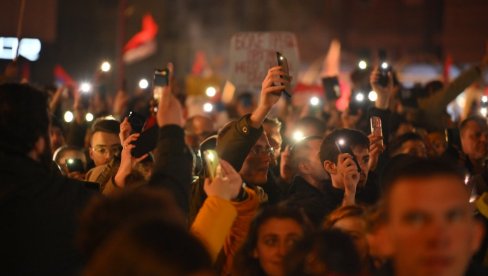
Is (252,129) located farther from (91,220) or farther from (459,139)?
(459,139)

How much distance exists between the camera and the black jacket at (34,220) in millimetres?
4410

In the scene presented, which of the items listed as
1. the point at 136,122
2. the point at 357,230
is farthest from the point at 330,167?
the point at 357,230

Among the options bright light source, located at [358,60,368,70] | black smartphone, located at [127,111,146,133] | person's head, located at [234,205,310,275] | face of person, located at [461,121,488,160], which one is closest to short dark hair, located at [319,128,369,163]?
black smartphone, located at [127,111,146,133]

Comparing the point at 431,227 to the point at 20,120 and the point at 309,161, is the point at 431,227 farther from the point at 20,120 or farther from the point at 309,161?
the point at 309,161

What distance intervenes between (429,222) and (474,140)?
6.48m

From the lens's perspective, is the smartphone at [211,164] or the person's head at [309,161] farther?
the person's head at [309,161]

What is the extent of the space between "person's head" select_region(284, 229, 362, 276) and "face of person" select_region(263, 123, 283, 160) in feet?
13.6

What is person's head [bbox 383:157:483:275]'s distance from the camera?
3592 millimetres

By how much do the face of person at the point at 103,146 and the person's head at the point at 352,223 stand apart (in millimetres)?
3321

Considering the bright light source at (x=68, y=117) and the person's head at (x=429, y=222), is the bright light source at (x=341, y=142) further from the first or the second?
the bright light source at (x=68, y=117)

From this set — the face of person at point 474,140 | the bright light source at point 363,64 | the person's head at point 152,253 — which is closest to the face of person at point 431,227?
the person's head at point 152,253

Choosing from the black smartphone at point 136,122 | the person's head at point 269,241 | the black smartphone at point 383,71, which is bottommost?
the person's head at point 269,241

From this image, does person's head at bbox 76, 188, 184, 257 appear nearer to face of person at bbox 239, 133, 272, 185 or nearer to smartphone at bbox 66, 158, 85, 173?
face of person at bbox 239, 133, 272, 185

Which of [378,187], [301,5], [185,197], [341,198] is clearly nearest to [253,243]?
[185,197]
